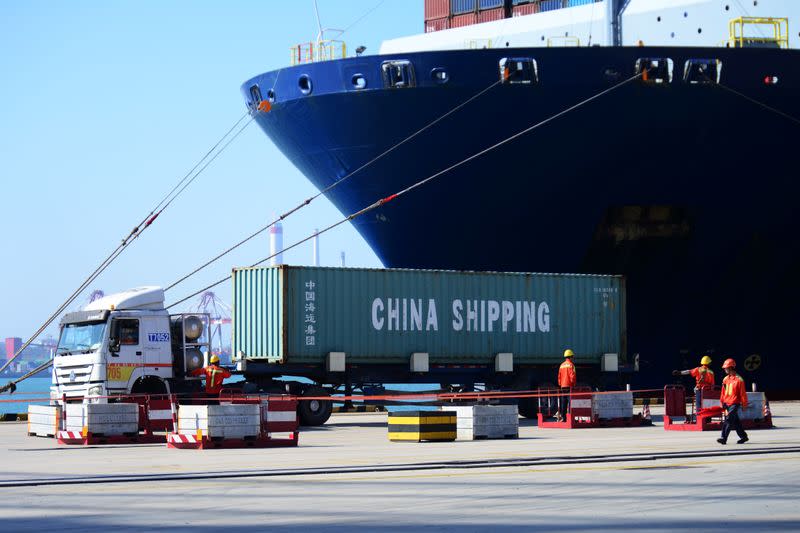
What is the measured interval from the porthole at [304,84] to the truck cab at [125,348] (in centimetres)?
1143

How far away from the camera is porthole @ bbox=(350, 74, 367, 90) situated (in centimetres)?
3719

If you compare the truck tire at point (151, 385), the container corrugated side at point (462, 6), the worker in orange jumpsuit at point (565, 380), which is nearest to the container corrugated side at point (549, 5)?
the container corrugated side at point (462, 6)

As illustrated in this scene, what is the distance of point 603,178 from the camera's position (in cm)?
3775

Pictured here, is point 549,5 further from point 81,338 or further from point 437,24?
point 81,338

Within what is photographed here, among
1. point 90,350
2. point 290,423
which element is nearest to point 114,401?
point 90,350

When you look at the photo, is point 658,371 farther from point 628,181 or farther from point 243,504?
point 243,504

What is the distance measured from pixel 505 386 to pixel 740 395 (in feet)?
40.3

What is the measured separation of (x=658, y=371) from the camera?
1622 inches

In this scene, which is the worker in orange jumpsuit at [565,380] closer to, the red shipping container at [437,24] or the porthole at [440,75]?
the porthole at [440,75]

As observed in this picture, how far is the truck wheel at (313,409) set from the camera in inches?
1182

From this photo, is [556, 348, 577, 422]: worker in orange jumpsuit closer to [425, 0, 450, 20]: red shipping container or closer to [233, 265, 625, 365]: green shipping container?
[233, 265, 625, 365]: green shipping container

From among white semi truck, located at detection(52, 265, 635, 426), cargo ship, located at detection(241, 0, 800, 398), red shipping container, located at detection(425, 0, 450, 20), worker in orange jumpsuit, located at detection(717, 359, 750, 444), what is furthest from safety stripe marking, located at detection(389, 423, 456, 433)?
red shipping container, located at detection(425, 0, 450, 20)

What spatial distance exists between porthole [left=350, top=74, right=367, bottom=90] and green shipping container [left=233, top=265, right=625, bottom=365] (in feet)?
23.4

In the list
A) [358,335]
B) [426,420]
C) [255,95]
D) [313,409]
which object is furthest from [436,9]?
[426,420]
